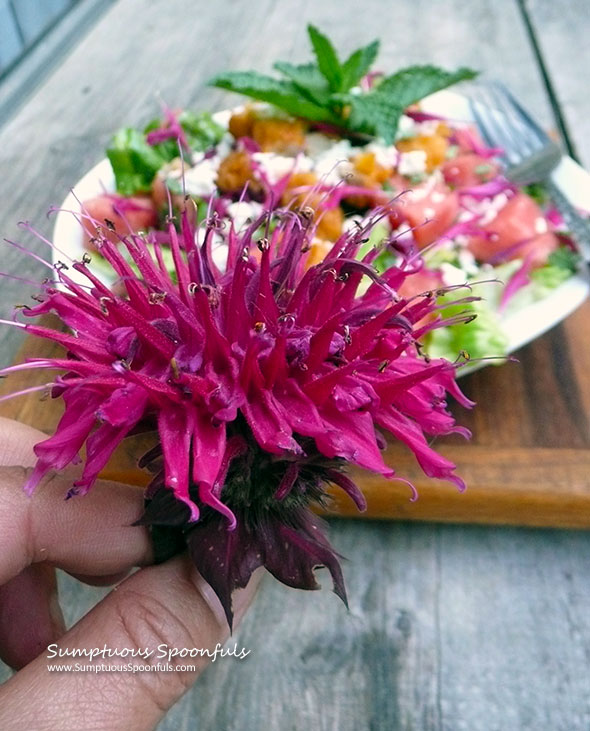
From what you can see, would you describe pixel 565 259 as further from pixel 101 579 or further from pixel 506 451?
pixel 101 579

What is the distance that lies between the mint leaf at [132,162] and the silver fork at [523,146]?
452mm

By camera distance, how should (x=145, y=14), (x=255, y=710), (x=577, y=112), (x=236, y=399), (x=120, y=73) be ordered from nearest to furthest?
(x=236, y=399) → (x=255, y=710) → (x=577, y=112) → (x=120, y=73) → (x=145, y=14)

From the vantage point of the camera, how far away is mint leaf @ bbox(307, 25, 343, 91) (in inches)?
33.9

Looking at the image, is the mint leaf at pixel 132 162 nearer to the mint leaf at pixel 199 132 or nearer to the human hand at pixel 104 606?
the mint leaf at pixel 199 132

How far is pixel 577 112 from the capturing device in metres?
1.06

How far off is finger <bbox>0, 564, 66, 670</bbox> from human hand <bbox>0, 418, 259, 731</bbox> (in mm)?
66

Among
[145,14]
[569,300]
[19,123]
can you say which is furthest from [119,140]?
[145,14]

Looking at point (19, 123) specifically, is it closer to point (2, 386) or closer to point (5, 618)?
point (2, 386)

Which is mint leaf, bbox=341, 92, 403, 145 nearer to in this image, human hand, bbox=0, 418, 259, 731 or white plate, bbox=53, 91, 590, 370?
white plate, bbox=53, 91, 590, 370

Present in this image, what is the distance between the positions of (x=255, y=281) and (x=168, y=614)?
17cm

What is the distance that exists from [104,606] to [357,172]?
2.00ft

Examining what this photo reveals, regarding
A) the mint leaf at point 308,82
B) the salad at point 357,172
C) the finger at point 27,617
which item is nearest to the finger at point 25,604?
the finger at point 27,617

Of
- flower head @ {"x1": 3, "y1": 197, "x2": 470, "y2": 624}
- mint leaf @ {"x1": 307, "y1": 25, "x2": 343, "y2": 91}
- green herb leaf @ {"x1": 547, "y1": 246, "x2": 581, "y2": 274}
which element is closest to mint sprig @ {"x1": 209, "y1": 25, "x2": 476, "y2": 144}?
mint leaf @ {"x1": 307, "y1": 25, "x2": 343, "y2": 91}

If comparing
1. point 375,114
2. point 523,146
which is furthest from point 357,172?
point 523,146
